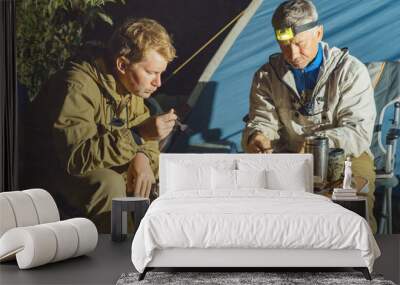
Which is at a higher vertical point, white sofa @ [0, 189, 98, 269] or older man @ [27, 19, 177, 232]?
older man @ [27, 19, 177, 232]

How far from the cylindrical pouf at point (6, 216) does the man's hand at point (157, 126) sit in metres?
2.24

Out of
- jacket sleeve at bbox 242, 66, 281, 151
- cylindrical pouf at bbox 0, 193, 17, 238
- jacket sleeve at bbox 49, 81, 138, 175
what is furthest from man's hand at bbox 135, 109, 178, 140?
cylindrical pouf at bbox 0, 193, 17, 238

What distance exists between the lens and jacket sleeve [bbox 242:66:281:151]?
26.2ft

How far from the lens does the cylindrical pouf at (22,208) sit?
6176 mm

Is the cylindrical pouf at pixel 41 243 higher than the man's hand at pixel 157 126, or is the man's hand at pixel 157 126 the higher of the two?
the man's hand at pixel 157 126

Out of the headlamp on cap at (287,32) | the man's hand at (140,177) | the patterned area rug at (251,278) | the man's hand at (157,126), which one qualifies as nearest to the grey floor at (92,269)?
the patterned area rug at (251,278)

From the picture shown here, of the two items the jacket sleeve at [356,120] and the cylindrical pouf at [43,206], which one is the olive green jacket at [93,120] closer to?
the cylindrical pouf at [43,206]

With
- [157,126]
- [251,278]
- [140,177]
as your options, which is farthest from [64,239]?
[157,126]

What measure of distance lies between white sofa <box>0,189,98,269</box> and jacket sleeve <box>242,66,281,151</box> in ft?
8.06

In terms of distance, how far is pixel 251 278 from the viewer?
543 centimetres

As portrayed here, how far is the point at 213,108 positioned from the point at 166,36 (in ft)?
3.23

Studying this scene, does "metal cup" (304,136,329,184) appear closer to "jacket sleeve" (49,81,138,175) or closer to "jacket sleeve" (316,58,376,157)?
"jacket sleeve" (316,58,376,157)

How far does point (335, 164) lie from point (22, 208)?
355 centimetres

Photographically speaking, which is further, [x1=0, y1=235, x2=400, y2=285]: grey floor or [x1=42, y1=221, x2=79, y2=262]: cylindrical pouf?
[x1=42, y1=221, x2=79, y2=262]: cylindrical pouf
